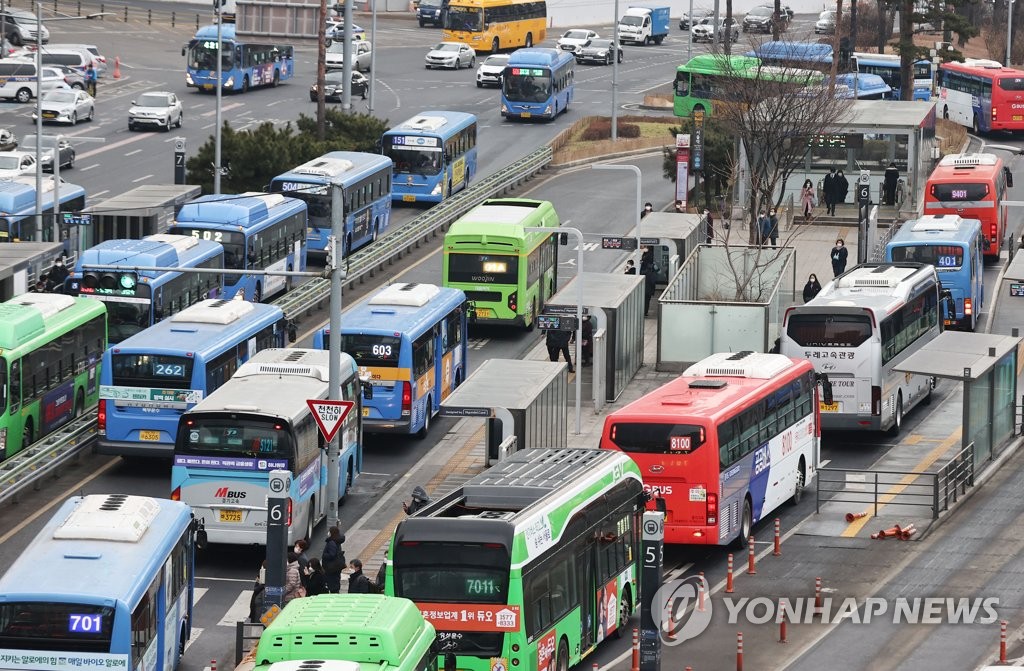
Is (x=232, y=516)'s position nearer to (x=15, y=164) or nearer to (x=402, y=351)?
(x=402, y=351)

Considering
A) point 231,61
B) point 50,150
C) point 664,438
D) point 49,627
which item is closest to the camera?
point 49,627

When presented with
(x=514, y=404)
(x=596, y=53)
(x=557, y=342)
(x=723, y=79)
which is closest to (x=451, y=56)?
(x=596, y=53)

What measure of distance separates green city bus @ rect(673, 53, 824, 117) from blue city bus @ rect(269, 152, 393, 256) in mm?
12670

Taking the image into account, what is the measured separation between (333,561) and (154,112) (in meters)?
54.4

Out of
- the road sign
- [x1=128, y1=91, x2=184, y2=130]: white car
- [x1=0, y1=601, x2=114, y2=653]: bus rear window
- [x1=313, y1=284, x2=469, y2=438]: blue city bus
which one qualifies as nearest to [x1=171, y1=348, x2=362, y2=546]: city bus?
the road sign

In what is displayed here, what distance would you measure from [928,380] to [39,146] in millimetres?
26019

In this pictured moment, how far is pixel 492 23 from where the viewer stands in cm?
11112

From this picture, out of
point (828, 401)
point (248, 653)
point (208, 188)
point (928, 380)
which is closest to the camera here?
point (248, 653)

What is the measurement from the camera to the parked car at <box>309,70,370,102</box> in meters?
92.0

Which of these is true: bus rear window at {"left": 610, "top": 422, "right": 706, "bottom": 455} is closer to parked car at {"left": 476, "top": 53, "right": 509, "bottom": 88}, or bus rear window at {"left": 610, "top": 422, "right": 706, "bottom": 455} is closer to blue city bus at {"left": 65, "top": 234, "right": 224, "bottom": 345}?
blue city bus at {"left": 65, "top": 234, "right": 224, "bottom": 345}

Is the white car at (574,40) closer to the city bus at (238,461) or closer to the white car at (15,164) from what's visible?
the white car at (15,164)

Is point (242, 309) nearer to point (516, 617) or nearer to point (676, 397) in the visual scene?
point (676, 397)

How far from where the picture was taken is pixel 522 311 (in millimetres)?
53031

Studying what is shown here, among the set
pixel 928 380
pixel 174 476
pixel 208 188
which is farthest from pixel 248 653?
pixel 208 188
